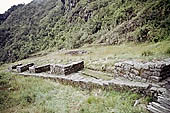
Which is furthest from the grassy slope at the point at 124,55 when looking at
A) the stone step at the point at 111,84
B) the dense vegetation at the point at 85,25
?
the dense vegetation at the point at 85,25

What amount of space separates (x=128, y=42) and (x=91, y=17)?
19966 millimetres

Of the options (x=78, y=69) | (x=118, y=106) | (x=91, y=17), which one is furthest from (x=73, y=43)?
(x=118, y=106)

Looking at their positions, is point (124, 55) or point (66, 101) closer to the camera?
point (66, 101)

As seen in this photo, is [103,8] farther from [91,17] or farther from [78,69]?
[78,69]

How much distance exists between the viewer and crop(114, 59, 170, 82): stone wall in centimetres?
562

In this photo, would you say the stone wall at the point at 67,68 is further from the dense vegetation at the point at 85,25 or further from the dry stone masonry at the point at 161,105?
the dense vegetation at the point at 85,25

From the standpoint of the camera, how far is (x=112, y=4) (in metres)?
33.8

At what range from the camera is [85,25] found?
125 ft

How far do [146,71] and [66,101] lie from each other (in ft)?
9.40

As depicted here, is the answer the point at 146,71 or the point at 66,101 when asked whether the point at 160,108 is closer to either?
the point at 146,71

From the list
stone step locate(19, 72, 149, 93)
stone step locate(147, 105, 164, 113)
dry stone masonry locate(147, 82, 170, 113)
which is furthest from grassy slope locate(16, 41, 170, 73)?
stone step locate(147, 105, 164, 113)

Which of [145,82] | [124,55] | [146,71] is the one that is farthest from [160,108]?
[124,55]

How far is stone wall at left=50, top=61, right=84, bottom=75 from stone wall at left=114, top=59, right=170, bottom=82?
3316 mm

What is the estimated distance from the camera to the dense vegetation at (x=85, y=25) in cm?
1930
